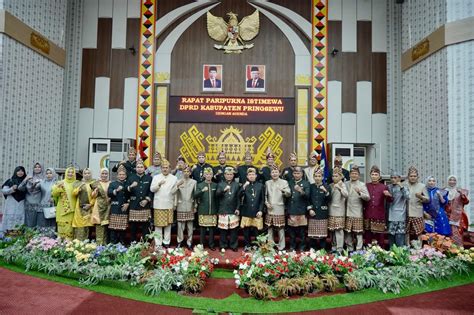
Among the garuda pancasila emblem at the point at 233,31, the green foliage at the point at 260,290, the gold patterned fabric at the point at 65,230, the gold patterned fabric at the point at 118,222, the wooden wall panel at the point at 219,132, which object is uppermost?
the garuda pancasila emblem at the point at 233,31

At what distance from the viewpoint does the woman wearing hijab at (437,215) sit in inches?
222

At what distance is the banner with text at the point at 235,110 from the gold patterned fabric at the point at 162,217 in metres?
4.06

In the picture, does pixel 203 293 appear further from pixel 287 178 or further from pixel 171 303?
pixel 287 178

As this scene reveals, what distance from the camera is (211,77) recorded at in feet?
30.7

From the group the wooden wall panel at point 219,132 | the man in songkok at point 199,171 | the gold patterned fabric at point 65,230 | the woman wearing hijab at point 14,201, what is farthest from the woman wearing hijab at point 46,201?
the wooden wall panel at point 219,132

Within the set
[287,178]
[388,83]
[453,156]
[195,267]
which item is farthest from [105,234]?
[388,83]

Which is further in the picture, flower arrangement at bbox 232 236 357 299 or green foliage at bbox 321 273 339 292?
green foliage at bbox 321 273 339 292

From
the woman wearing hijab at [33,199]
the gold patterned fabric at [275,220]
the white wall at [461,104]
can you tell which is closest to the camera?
the gold patterned fabric at [275,220]

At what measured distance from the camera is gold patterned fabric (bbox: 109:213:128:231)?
18.1ft

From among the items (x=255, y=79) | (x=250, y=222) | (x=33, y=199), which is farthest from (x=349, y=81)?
(x=33, y=199)

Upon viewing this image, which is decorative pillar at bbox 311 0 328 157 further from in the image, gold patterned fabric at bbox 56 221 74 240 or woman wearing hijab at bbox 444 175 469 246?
gold patterned fabric at bbox 56 221 74 240

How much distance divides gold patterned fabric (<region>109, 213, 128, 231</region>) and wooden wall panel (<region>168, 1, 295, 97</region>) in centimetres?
455

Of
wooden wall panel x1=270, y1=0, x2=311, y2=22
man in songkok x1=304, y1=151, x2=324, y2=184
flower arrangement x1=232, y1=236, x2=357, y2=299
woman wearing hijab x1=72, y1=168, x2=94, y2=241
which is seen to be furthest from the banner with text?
flower arrangement x1=232, y1=236, x2=357, y2=299

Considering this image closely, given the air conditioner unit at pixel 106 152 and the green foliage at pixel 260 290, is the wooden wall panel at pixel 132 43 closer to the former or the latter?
the air conditioner unit at pixel 106 152
